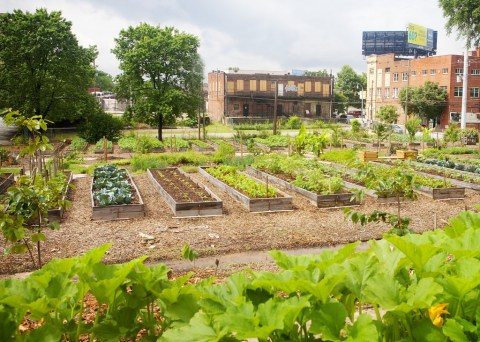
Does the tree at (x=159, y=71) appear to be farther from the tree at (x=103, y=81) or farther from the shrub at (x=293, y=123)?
the tree at (x=103, y=81)

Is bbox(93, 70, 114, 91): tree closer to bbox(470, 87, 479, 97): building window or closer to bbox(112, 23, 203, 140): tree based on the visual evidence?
bbox(112, 23, 203, 140): tree

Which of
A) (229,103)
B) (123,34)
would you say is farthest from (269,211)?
(229,103)

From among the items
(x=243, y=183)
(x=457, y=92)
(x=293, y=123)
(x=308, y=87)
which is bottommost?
(x=243, y=183)

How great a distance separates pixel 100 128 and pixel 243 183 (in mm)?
21162

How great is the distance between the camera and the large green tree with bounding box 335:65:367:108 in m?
76.1

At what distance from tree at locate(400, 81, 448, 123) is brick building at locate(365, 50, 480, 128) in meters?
0.57

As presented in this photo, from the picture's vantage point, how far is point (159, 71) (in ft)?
109

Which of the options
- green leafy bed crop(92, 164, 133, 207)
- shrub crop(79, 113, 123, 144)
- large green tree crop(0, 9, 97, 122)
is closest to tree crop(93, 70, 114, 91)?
large green tree crop(0, 9, 97, 122)

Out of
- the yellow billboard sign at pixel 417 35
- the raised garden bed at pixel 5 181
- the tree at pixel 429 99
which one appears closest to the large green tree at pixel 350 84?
the yellow billboard sign at pixel 417 35

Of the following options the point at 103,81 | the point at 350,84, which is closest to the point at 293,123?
the point at 350,84

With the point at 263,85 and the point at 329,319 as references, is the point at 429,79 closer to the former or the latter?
the point at 263,85

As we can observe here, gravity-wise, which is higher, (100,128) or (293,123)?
(293,123)

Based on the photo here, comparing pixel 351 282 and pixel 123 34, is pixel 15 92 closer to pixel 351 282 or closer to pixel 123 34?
pixel 123 34

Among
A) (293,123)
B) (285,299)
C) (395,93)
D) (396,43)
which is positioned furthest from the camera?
(396,43)
